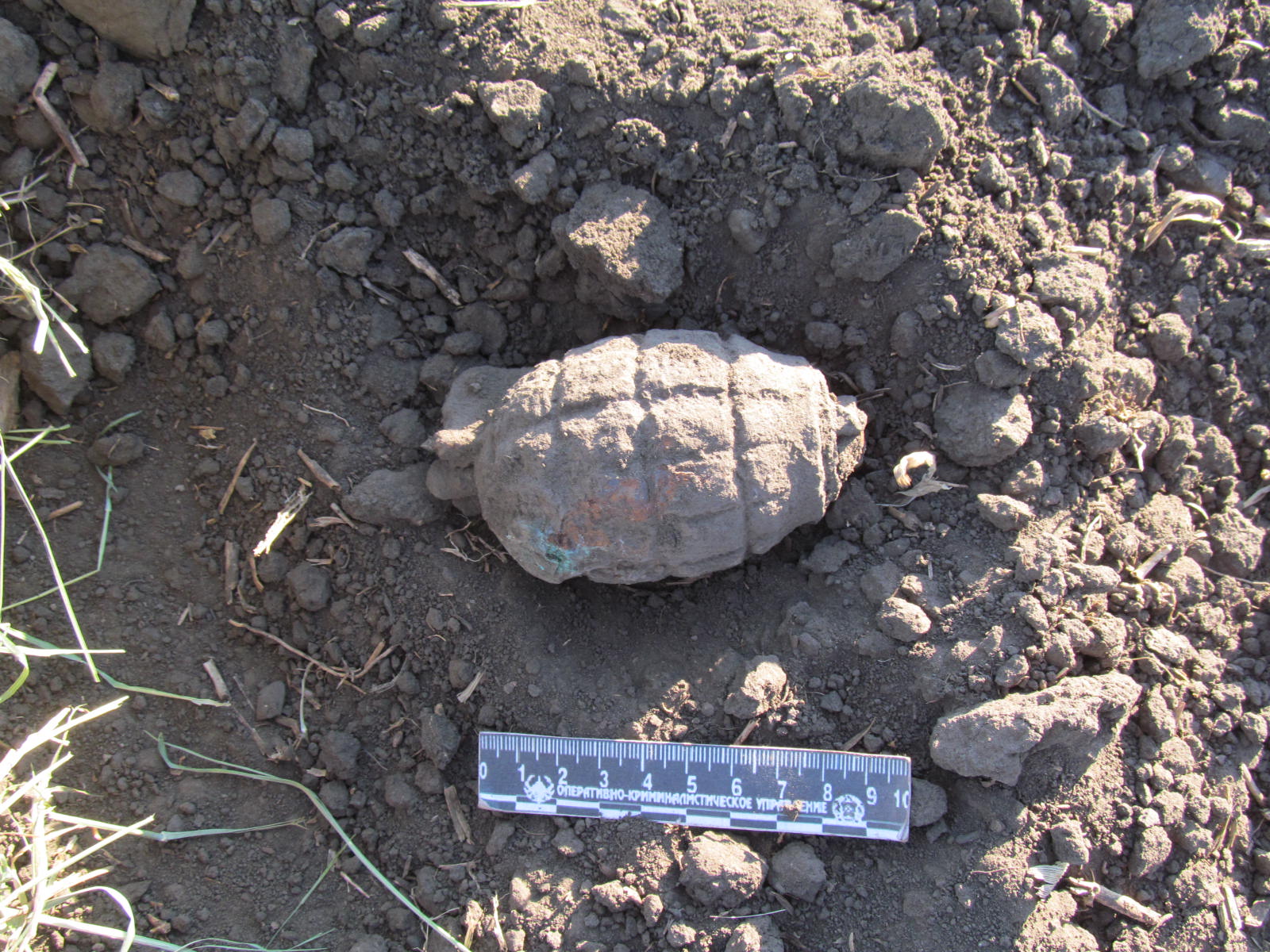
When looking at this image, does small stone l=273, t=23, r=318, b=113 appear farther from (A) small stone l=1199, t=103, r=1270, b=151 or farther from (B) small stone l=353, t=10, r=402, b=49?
(A) small stone l=1199, t=103, r=1270, b=151

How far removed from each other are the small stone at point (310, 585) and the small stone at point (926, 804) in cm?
220

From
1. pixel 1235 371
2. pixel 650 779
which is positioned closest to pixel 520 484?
pixel 650 779

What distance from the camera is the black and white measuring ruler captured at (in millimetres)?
2705

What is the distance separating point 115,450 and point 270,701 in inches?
43.7

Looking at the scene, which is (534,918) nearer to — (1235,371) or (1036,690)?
(1036,690)

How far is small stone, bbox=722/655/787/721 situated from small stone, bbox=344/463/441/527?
4.07 feet

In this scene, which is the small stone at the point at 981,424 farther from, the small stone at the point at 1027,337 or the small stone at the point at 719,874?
the small stone at the point at 719,874

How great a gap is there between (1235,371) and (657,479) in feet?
7.95

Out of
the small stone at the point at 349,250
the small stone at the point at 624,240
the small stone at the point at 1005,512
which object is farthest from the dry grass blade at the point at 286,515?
the small stone at the point at 1005,512

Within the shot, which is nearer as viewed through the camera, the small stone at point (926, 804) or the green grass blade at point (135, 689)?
the small stone at point (926, 804)

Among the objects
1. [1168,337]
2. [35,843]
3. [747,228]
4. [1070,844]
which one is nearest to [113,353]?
[35,843]

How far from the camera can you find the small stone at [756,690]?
2.70m

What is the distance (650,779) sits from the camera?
9.11ft

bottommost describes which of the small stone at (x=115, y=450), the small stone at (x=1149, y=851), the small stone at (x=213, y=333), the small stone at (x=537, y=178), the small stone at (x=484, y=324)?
the small stone at (x=1149, y=851)
